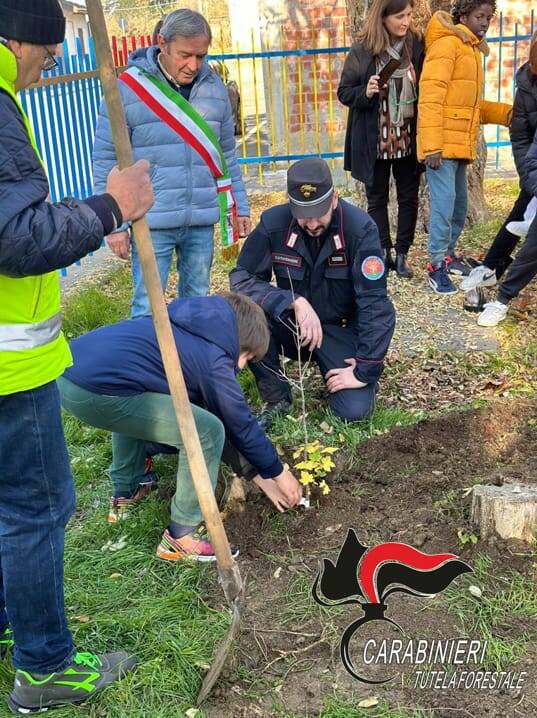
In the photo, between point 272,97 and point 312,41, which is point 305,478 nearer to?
point 272,97

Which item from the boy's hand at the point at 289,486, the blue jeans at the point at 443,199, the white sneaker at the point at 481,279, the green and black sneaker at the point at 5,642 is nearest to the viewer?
the green and black sneaker at the point at 5,642

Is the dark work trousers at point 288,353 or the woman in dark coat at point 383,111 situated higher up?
the woman in dark coat at point 383,111

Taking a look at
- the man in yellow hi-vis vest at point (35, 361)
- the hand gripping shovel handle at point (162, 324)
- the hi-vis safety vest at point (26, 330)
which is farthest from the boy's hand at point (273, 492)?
the hi-vis safety vest at point (26, 330)

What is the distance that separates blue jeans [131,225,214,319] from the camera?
183 inches

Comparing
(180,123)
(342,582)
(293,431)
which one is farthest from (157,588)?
(180,123)

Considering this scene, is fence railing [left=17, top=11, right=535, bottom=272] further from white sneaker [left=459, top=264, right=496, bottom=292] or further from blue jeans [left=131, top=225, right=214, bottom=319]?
white sneaker [left=459, top=264, right=496, bottom=292]

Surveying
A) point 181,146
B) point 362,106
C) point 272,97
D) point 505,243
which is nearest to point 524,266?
point 505,243

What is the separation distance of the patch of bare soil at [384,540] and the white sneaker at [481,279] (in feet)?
6.81

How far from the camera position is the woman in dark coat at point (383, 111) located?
5965 millimetres

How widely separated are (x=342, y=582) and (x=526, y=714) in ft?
2.55

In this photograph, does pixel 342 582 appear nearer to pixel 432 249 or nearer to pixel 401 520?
pixel 401 520

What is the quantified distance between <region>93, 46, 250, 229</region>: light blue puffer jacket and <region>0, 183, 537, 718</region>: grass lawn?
3.34 feet

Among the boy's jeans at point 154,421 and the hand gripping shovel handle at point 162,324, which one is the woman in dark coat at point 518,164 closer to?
the boy's jeans at point 154,421

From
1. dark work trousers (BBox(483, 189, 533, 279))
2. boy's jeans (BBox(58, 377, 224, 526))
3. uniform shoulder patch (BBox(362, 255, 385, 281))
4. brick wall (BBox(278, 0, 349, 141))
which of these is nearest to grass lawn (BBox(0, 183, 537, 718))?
boy's jeans (BBox(58, 377, 224, 526))
